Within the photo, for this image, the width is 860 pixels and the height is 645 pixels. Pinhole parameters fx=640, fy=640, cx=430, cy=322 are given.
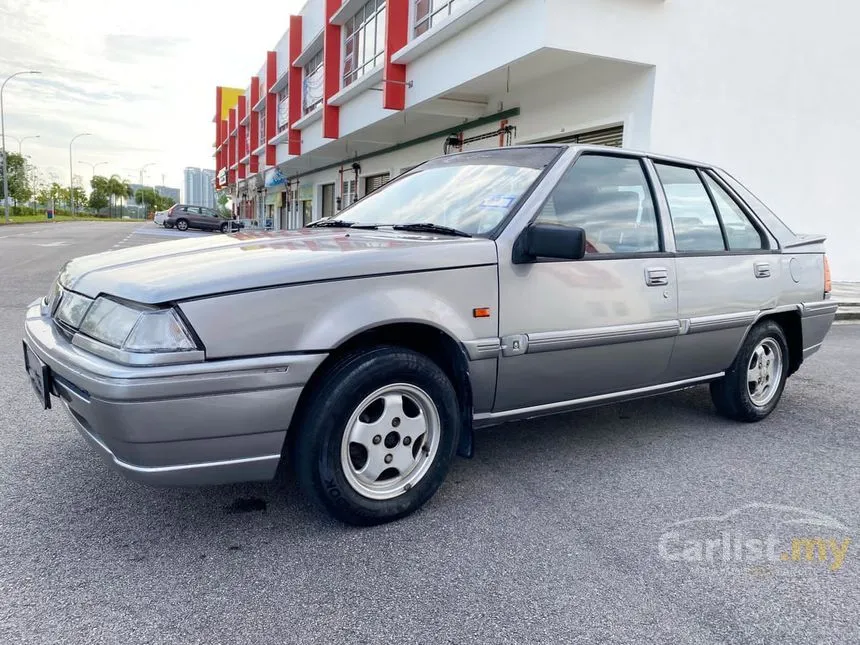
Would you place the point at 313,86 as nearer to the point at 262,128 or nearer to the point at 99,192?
the point at 262,128

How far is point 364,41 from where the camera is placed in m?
18.3

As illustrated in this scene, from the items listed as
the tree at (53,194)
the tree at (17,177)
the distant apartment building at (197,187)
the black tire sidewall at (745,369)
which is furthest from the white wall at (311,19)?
the distant apartment building at (197,187)

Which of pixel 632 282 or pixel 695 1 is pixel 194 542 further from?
pixel 695 1

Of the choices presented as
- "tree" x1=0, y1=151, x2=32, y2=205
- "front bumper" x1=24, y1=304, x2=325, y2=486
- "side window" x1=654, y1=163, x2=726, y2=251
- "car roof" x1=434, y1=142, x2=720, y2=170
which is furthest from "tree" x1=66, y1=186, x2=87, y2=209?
"front bumper" x1=24, y1=304, x2=325, y2=486

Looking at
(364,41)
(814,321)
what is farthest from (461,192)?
(364,41)

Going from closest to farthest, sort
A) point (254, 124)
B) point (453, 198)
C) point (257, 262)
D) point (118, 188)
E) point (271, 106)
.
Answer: point (257, 262) → point (453, 198) → point (271, 106) → point (254, 124) → point (118, 188)

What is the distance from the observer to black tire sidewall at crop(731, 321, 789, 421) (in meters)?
4.00

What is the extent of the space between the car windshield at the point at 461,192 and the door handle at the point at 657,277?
0.79 metres

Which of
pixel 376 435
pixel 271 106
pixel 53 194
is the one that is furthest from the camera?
pixel 53 194

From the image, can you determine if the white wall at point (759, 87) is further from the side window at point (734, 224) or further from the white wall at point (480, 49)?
the side window at point (734, 224)

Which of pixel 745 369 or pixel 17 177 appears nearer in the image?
pixel 745 369

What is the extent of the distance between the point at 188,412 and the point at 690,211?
9.78 ft

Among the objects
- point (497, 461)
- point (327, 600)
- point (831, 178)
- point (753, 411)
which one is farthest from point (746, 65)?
point (327, 600)

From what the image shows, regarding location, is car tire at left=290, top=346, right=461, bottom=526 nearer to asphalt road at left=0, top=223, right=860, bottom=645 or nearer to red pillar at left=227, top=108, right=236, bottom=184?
asphalt road at left=0, top=223, right=860, bottom=645
